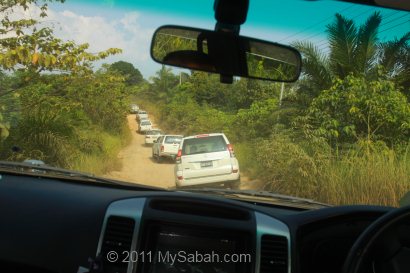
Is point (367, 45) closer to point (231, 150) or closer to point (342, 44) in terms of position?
point (342, 44)

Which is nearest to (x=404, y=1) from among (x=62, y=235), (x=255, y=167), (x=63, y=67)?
(x=62, y=235)

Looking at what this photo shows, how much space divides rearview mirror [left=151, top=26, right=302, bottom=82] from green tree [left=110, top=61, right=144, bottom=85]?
23.5 feet

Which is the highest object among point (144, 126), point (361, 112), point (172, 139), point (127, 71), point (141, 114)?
point (127, 71)

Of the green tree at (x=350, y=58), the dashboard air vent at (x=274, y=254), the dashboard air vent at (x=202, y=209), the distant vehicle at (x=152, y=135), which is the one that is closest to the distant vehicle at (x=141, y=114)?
the distant vehicle at (x=152, y=135)

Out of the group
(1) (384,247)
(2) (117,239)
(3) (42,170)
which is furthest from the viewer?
(3) (42,170)

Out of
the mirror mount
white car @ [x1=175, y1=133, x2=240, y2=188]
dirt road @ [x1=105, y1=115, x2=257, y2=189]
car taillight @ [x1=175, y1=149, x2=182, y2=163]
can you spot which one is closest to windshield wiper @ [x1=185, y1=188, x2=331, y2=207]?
the mirror mount

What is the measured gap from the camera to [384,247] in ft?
7.25

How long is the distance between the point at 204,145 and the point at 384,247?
8.66 meters

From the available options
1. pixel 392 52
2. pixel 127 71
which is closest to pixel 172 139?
pixel 127 71

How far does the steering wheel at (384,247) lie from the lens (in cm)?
211

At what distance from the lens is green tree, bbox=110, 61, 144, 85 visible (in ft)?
35.0

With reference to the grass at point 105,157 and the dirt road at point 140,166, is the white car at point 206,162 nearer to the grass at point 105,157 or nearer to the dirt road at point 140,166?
the dirt road at point 140,166

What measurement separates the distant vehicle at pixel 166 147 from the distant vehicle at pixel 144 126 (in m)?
0.35

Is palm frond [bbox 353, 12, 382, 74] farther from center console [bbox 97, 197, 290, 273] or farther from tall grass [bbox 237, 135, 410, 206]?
center console [bbox 97, 197, 290, 273]
